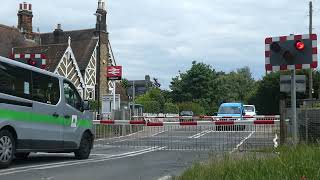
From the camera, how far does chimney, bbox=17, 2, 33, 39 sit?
193 feet

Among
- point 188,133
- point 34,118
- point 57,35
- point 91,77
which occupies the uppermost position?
point 57,35

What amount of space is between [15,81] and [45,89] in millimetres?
1324

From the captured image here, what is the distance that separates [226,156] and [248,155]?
1.14 feet

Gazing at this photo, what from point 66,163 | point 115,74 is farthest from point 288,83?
point 115,74

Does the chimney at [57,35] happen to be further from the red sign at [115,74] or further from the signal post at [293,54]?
the signal post at [293,54]

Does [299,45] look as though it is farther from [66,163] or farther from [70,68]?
[70,68]

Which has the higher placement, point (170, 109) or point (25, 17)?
point (25, 17)

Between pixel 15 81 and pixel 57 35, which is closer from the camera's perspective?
pixel 15 81

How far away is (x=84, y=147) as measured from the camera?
15.8 metres

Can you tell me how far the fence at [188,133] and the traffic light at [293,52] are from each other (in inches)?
156

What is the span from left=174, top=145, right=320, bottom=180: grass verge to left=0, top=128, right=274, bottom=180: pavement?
37.6 inches

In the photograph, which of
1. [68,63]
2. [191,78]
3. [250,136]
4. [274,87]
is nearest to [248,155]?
[250,136]

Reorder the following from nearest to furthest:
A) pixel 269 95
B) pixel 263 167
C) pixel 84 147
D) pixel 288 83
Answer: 1. pixel 263 167
2. pixel 84 147
3. pixel 288 83
4. pixel 269 95

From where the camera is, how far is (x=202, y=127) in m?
20.3
